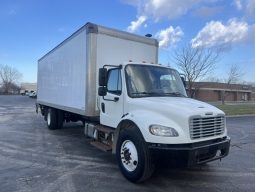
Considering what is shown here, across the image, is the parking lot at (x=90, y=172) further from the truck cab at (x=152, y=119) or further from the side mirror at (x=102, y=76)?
the side mirror at (x=102, y=76)

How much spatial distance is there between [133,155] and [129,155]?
5.7 inches

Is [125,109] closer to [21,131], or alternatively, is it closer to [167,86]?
[167,86]

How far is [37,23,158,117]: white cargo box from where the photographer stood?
25.9 feet

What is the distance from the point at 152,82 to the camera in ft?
22.3

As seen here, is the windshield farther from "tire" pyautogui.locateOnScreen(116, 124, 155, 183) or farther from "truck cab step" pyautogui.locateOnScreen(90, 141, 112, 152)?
"truck cab step" pyautogui.locateOnScreen(90, 141, 112, 152)

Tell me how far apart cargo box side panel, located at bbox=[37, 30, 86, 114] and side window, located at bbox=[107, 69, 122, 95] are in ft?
3.97

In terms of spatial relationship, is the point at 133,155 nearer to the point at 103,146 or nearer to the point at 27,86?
the point at 103,146

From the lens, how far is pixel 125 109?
21.5 feet

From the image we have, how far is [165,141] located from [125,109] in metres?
1.53

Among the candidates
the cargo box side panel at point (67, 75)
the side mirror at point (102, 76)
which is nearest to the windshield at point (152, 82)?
the side mirror at point (102, 76)

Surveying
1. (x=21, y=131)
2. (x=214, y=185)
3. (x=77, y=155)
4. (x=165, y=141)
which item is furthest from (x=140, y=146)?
(x=21, y=131)

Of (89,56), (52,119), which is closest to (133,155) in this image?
(89,56)

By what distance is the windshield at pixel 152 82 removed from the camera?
6539 millimetres

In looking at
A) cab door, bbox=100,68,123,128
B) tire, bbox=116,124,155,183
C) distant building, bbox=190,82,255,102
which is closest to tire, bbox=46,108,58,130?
cab door, bbox=100,68,123,128
